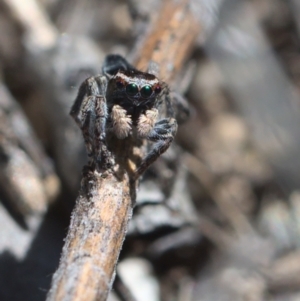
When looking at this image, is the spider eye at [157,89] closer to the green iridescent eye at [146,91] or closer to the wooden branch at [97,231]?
the green iridescent eye at [146,91]

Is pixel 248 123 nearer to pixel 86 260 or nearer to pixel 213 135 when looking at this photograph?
pixel 213 135

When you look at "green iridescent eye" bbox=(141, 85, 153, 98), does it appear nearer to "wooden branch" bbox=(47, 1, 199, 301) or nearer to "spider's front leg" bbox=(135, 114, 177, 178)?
"spider's front leg" bbox=(135, 114, 177, 178)

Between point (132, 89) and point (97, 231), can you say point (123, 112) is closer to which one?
point (132, 89)

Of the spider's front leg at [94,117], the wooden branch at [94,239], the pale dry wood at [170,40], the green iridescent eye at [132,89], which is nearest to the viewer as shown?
the wooden branch at [94,239]

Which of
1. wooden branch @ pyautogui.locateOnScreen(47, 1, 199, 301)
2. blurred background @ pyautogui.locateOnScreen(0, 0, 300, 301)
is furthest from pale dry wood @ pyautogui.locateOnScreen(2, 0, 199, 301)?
Answer: blurred background @ pyautogui.locateOnScreen(0, 0, 300, 301)

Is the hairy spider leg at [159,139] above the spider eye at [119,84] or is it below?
below

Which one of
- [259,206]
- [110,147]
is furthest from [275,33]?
[110,147]

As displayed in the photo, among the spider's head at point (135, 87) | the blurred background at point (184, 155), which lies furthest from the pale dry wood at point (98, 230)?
the blurred background at point (184, 155)
